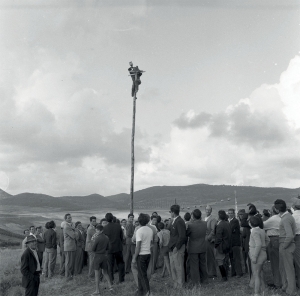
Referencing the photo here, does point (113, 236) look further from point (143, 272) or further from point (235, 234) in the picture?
point (235, 234)

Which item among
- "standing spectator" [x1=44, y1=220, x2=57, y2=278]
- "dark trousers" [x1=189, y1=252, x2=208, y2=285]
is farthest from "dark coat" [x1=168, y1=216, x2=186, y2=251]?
"standing spectator" [x1=44, y1=220, x2=57, y2=278]

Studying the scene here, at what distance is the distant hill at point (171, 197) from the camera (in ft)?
368

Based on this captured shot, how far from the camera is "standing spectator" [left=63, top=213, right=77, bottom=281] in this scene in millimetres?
11367

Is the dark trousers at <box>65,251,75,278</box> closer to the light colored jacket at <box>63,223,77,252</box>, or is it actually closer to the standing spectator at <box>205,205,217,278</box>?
the light colored jacket at <box>63,223,77,252</box>

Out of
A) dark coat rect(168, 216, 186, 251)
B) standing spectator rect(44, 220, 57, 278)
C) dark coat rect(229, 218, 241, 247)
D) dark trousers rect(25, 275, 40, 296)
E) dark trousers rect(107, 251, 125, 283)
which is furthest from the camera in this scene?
standing spectator rect(44, 220, 57, 278)

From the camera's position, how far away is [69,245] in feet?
Result: 37.3

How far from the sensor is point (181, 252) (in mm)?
8867

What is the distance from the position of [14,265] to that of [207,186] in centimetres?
13582

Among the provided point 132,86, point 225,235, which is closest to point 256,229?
point 225,235

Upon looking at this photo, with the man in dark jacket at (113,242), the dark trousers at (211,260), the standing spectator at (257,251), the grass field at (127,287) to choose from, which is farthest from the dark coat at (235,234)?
the man in dark jacket at (113,242)

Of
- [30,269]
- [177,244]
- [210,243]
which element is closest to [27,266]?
[30,269]

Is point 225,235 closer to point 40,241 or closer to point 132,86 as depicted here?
point 40,241

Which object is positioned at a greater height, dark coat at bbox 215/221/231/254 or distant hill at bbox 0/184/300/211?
distant hill at bbox 0/184/300/211

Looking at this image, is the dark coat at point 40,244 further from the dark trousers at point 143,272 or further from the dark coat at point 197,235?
the dark coat at point 197,235
